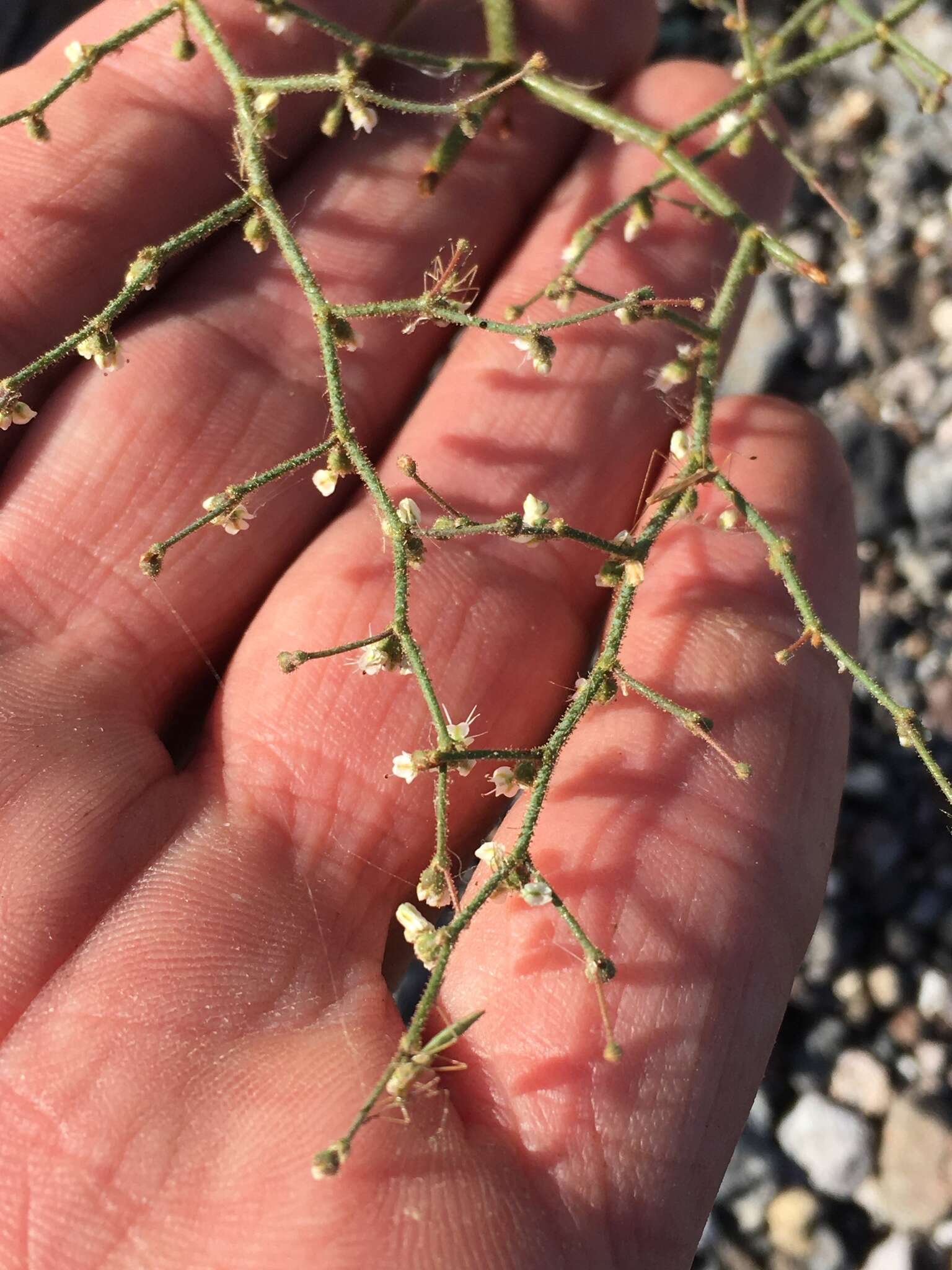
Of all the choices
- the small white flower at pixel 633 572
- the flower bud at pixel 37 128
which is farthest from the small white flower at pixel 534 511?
the flower bud at pixel 37 128

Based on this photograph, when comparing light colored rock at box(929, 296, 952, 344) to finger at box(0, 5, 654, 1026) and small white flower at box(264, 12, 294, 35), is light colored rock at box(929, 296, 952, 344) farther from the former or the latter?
small white flower at box(264, 12, 294, 35)

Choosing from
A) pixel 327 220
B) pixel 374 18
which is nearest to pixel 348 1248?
pixel 327 220

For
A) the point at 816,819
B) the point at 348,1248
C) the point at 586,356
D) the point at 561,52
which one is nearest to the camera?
the point at 348,1248

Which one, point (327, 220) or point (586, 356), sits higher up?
point (327, 220)

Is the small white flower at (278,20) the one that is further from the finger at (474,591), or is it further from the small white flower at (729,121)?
the small white flower at (729,121)

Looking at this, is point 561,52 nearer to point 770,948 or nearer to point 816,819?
point 816,819
